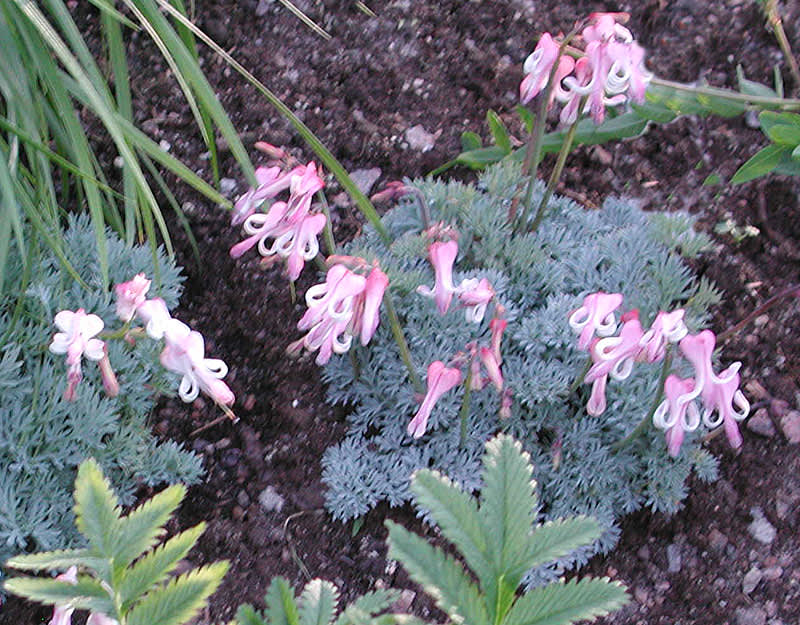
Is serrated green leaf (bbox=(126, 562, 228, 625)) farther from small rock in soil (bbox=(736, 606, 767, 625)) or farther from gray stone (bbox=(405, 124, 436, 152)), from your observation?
gray stone (bbox=(405, 124, 436, 152))

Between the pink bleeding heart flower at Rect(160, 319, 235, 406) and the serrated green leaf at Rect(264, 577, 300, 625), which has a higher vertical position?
the serrated green leaf at Rect(264, 577, 300, 625)

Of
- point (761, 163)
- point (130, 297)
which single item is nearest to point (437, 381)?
point (130, 297)

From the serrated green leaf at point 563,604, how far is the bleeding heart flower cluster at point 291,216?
108 centimetres

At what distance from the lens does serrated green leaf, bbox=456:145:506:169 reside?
2.40 m

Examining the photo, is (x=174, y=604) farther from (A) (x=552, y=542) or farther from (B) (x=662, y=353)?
(B) (x=662, y=353)

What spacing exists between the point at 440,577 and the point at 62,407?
55.9 inches

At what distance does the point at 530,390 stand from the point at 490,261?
0.33 meters

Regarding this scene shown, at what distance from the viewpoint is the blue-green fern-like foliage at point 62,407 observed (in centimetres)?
189

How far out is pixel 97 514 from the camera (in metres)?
0.75

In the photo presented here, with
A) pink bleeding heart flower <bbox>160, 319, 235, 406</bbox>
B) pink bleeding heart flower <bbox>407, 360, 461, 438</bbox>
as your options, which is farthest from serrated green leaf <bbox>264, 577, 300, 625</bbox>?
pink bleeding heart flower <bbox>407, 360, 461, 438</bbox>

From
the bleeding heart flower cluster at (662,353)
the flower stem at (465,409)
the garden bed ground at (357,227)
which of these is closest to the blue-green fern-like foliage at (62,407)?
the garden bed ground at (357,227)

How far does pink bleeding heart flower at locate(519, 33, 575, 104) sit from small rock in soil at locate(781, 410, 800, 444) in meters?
0.92

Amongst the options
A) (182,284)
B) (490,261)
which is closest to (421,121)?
(490,261)

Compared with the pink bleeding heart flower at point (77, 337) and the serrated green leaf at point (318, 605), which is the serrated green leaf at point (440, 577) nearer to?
the serrated green leaf at point (318, 605)
